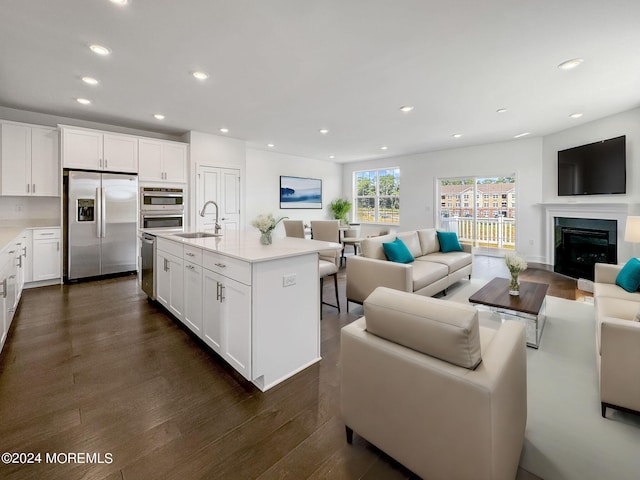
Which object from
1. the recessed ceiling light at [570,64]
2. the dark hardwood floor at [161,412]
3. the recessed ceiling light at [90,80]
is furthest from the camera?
the recessed ceiling light at [90,80]

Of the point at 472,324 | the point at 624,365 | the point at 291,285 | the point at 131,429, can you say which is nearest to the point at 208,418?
the point at 131,429

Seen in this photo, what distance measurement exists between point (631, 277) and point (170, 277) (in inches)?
178

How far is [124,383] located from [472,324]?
227 centimetres

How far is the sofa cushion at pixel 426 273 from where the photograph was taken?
347 cm

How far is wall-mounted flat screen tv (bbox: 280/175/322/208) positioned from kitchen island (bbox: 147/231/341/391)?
5691mm

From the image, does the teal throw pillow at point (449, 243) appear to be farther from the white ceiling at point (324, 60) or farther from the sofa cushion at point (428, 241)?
the white ceiling at point (324, 60)

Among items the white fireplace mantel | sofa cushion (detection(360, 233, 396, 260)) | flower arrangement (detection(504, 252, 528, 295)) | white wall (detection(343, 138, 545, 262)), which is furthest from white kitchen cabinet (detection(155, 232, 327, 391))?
white wall (detection(343, 138, 545, 262))

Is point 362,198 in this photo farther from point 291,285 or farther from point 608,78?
point 291,285

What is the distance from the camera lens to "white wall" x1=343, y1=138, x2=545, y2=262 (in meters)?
6.37

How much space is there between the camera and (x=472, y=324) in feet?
3.79

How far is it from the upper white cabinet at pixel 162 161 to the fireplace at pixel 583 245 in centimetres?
725

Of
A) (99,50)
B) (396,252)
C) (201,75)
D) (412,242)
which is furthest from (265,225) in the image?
(412,242)

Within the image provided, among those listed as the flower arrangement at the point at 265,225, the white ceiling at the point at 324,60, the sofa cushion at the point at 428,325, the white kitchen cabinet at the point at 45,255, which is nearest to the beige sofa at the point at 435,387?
the sofa cushion at the point at 428,325

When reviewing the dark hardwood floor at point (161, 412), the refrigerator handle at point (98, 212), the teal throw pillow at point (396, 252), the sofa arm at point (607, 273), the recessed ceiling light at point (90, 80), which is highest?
the recessed ceiling light at point (90, 80)
